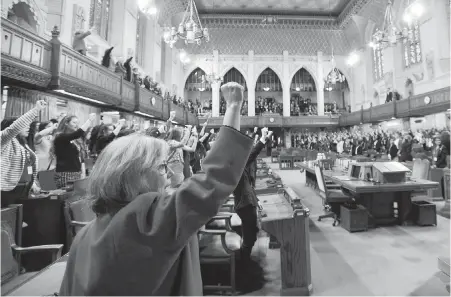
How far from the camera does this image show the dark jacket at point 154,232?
72 centimetres

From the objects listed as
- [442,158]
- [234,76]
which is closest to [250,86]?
[234,76]

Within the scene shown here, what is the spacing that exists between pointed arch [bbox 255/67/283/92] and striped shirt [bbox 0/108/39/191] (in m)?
24.6

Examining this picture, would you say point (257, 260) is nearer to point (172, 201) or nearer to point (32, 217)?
point (32, 217)

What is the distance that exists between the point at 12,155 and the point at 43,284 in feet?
6.02

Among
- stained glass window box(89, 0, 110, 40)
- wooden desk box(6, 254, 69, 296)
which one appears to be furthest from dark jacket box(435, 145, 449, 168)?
stained glass window box(89, 0, 110, 40)

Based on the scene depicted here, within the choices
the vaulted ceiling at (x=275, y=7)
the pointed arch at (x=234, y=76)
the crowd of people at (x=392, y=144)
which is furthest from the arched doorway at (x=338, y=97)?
the pointed arch at (x=234, y=76)

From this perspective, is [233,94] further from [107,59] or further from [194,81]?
[194,81]

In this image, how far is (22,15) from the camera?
636cm

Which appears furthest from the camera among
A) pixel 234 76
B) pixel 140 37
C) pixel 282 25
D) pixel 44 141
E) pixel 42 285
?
pixel 234 76

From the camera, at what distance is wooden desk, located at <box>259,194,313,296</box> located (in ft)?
9.05

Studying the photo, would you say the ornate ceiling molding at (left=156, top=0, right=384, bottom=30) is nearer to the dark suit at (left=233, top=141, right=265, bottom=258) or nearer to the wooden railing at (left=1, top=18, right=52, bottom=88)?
the wooden railing at (left=1, top=18, right=52, bottom=88)

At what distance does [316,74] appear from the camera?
24.0m

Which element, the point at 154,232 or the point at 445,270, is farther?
the point at 445,270

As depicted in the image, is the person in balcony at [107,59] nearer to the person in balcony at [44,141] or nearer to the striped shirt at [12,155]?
the person in balcony at [44,141]
